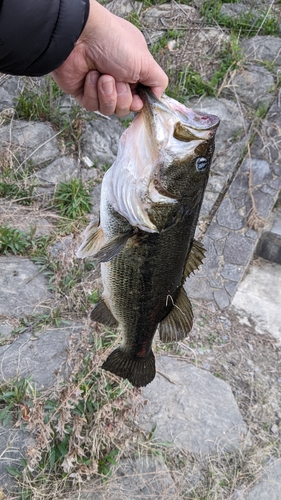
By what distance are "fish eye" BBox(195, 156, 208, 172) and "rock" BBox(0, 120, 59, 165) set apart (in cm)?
327

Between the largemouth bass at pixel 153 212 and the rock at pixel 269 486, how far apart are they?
57.9 inches

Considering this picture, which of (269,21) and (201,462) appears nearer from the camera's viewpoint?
(201,462)

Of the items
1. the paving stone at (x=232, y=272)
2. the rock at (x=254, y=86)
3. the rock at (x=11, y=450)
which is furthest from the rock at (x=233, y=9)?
the rock at (x=11, y=450)

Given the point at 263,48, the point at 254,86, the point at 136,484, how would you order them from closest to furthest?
the point at 136,484, the point at 254,86, the point at 263,48

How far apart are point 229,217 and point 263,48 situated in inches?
92.9

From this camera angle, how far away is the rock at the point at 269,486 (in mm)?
2916

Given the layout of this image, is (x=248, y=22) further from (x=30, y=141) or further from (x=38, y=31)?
(x=38, y=31)

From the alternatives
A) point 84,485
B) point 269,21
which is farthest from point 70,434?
point 269,21

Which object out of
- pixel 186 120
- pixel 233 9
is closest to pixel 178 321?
pixel 186 120

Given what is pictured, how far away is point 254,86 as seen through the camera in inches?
217

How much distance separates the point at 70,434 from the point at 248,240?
2716 millimetres

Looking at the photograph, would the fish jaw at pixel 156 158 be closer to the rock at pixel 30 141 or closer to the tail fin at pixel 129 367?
the tail fin at pixel 129 367

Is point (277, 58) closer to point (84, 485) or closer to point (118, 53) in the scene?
point (118, 53)

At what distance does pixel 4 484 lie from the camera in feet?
8.35
